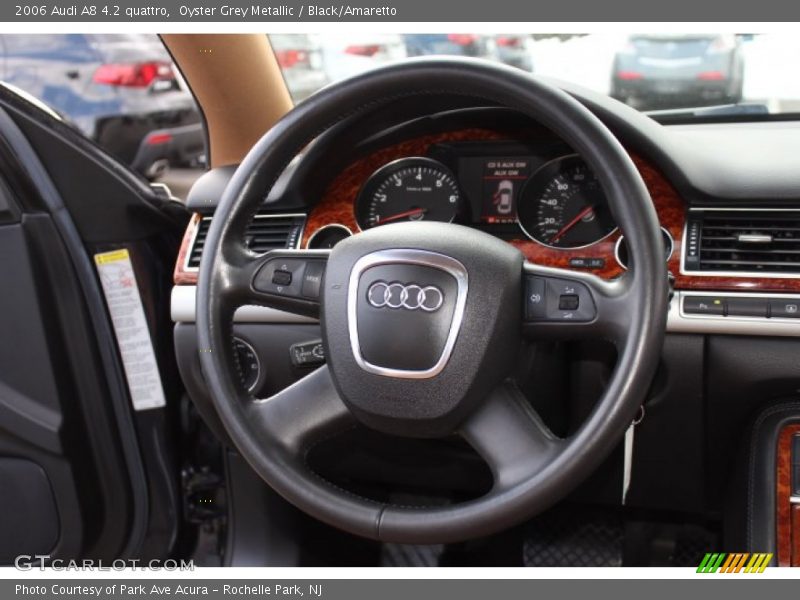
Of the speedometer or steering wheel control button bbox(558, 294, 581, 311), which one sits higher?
the speedometer

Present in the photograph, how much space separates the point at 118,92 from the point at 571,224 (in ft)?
12.8

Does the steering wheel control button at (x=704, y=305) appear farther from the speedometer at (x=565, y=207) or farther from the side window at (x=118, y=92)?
the side window at (x=118, y=92)

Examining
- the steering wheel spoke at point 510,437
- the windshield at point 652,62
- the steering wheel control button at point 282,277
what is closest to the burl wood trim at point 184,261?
the windshield at point 652,62

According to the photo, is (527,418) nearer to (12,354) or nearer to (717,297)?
(717,297)

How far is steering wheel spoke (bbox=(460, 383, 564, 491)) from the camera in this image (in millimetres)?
1105

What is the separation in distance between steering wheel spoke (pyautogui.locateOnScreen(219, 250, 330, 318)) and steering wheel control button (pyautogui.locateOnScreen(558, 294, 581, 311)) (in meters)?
0.33

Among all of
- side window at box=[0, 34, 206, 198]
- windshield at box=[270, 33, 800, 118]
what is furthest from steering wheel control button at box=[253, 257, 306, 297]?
side window at box=[0, 34, 206, 198]

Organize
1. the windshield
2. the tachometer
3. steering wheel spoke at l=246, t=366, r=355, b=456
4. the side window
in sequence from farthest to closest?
1. the side window
2. the windshield
3. the tachometer
4. steering wheel spoke at l=246, t=366, r=355, b=456

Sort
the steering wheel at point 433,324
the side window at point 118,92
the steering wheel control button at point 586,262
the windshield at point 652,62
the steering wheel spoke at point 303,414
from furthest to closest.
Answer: the side window at point 118,92 < the windshield at point 652,62 < the steering wheel control button at point 586,262 < the steering wheel spoke at point 303,414 < the steering wheel at point 433,324

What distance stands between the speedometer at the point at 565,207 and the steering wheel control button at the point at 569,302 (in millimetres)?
412

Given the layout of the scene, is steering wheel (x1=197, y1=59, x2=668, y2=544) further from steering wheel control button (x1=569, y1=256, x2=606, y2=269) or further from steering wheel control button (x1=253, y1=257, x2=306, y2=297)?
steering wheel control button (x1=569, y1=256, x2=606, y2=269)

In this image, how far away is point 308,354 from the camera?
62.2 inches

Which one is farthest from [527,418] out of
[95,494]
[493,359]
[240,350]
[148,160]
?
[148,160]

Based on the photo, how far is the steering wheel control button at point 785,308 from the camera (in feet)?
4.53
